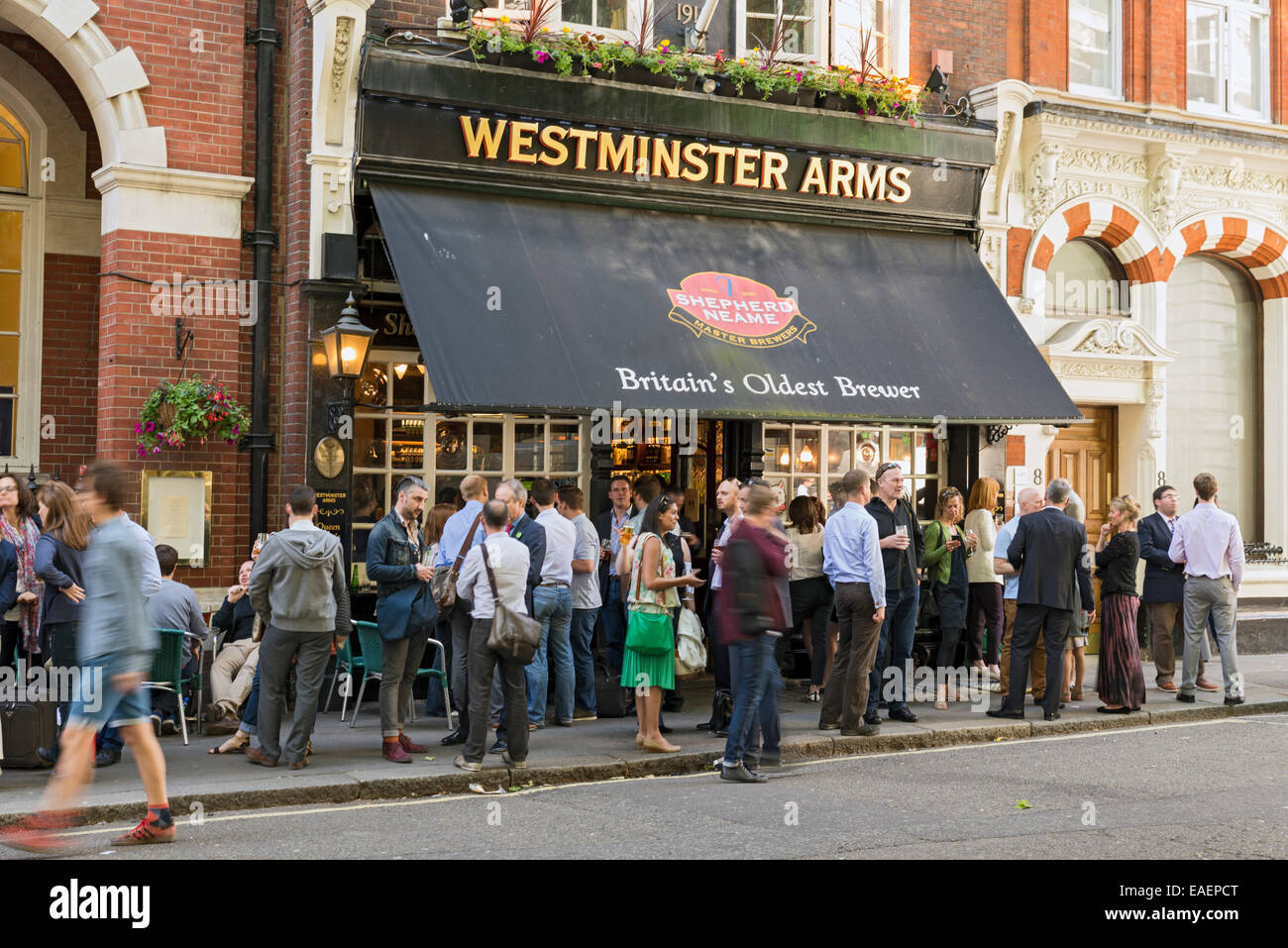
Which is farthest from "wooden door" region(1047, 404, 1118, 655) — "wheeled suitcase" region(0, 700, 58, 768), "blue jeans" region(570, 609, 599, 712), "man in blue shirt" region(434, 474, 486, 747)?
"wheeled suitcase" region(0, 700, 58, 768)

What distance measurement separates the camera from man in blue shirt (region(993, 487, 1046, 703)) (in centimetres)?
1145

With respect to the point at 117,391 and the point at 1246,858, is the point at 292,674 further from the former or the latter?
the point at 1246,858

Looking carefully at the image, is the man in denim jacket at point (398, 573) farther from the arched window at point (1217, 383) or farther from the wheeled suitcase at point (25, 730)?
the arched window at point (1217, 383)

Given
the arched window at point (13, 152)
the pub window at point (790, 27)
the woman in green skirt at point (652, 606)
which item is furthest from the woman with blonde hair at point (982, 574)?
the arched window at point (13, 152)

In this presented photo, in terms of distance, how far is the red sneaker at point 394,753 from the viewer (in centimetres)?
902

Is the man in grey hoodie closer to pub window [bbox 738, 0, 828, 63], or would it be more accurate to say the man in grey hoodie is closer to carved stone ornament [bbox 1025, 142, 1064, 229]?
pub window [bbox 738, 0, 828, 63]

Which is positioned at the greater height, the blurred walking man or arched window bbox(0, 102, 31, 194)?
arched window bbox(0, 102, 31, 194)

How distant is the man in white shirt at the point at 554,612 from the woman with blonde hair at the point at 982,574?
3.80 metres

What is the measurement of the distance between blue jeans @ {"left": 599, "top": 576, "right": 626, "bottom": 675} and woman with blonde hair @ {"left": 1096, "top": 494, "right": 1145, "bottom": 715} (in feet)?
13.4

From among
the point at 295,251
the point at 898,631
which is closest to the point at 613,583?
the point at 898,631

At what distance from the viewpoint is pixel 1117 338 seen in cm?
1511

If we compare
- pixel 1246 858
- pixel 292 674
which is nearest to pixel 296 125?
pixel 292 674

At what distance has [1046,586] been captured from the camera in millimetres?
10883

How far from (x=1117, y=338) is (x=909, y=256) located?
292 cm
